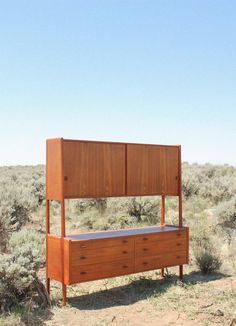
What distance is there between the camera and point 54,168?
792 cm

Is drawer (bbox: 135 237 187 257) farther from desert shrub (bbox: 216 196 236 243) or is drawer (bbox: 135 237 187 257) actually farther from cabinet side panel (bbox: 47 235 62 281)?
desert shrub (bbox: 216 196 236 243)

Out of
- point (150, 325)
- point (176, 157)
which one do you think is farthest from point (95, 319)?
point (176, 157)

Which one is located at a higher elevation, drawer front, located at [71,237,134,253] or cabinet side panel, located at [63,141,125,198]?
cabinet side panel, located at [63,141,125,198]

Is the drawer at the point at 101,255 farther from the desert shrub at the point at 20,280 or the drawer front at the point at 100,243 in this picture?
the desert shrub at the point at 20,280

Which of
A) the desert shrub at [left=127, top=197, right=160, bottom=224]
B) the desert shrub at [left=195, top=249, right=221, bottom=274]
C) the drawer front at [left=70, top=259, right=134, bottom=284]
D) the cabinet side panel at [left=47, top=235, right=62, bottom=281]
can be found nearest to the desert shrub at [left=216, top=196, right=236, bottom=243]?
the desert shrub at [left=127, top=197, right=160, bottom=224]

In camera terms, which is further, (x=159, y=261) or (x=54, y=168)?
(x=159, y=261)

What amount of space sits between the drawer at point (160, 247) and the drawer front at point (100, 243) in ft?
0.86

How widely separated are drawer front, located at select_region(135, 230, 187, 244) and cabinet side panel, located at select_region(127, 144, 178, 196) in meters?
0.77

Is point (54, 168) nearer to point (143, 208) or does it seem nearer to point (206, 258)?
point (206, 258)

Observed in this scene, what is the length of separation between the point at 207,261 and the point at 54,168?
400cm

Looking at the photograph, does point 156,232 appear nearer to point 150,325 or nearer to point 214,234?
point 150,325

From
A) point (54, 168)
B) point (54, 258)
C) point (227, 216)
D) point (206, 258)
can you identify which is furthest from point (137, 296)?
point (227, 216)

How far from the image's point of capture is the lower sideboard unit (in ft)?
25.4

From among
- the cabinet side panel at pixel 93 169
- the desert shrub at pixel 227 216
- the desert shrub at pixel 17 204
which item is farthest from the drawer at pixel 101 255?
the desert shrub at pixel 227 216
